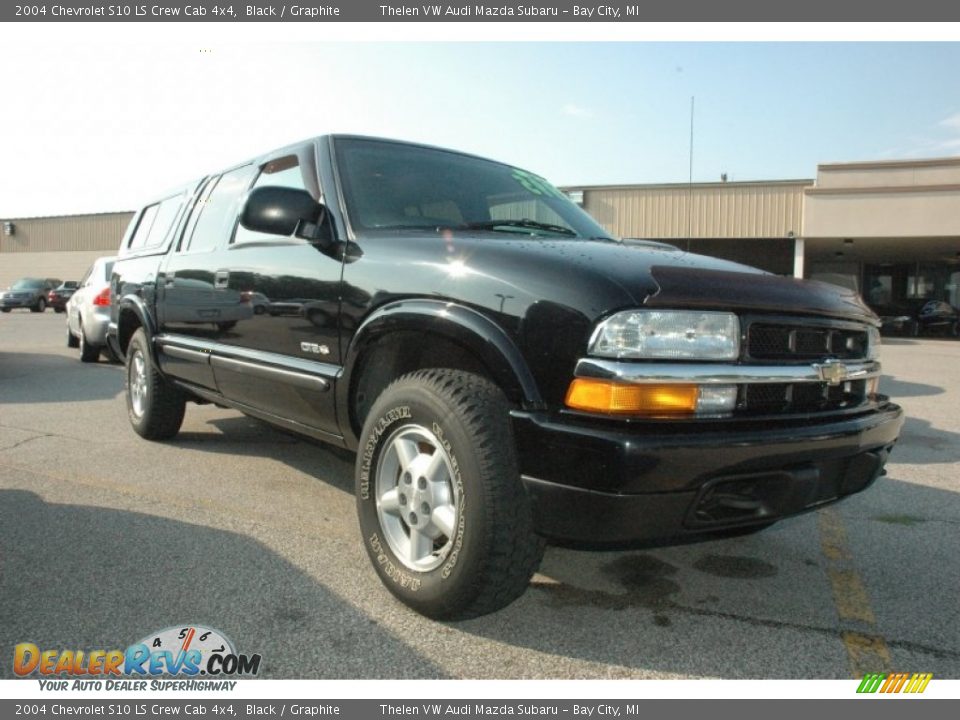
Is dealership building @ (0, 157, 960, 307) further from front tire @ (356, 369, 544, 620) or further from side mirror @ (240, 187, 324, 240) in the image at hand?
front tire @ (356, 369, 544, 620)

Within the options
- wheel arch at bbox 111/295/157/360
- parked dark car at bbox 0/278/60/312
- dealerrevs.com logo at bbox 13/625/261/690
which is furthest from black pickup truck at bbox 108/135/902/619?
parked dark car at bbox 0/278/60/312

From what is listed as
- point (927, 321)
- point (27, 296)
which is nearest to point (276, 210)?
point (927, 321)

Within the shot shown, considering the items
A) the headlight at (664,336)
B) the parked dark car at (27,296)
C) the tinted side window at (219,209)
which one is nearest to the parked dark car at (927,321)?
the tinted side window at (219,209)

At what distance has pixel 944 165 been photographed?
71.4ft

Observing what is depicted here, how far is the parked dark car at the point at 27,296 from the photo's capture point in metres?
31.2

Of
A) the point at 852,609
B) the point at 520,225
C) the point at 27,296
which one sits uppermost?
the point at 520,225

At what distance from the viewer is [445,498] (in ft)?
8.07

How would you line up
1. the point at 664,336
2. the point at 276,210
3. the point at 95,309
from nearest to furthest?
the point at 664,336
the point at 276,210
the point at 95,309

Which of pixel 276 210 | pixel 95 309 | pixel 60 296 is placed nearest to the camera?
pixel 276 210

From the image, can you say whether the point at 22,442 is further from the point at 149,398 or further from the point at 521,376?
the point at 521,376

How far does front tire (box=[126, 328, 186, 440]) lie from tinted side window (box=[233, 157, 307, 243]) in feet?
5.20

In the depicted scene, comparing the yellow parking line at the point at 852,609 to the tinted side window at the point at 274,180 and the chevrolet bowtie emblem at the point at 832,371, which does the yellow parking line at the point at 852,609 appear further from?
the tinted side window at the point at 274,180

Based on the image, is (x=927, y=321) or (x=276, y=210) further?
(x=927, y=321)

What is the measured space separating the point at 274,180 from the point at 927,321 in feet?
83.5
